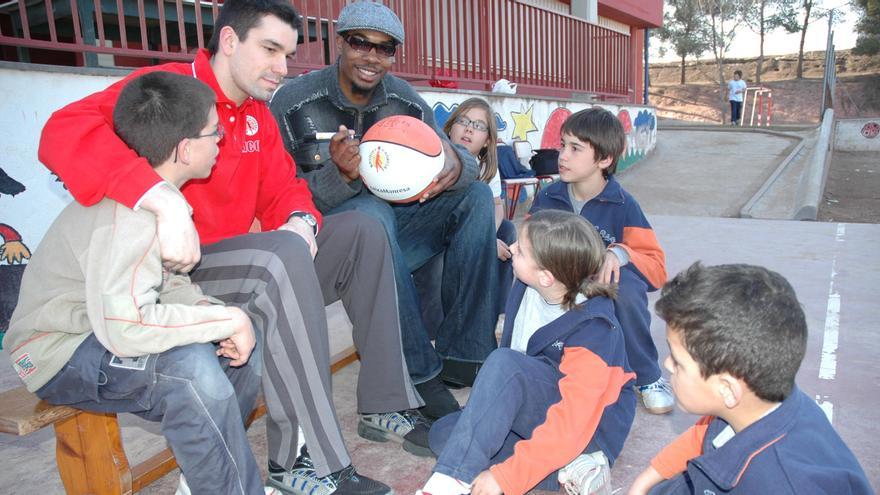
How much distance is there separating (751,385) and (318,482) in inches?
47.7

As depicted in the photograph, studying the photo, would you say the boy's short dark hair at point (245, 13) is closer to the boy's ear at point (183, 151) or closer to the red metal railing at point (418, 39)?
the boy's ear at point (183, 151)

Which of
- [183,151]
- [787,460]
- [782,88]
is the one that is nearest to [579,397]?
[787,460]

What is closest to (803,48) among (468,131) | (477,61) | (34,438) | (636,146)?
(636,146)

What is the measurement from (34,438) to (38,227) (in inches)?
62.8

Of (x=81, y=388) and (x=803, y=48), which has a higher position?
(x=803, y=48)

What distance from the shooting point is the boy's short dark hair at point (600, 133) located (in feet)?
9.08

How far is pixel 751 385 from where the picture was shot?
1320mm

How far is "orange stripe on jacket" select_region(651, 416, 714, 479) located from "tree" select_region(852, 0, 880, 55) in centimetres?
3526

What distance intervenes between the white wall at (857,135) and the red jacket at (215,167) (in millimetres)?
19688

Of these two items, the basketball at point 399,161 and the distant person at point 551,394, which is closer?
the distant person at point 551,394

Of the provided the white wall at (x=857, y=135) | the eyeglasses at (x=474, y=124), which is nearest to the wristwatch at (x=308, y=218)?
the eyeglasses at (x=474, y=124)

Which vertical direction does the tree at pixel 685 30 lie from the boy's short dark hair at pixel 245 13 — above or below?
above

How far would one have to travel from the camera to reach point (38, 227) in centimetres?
359

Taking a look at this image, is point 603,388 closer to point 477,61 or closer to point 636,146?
point 477,61
